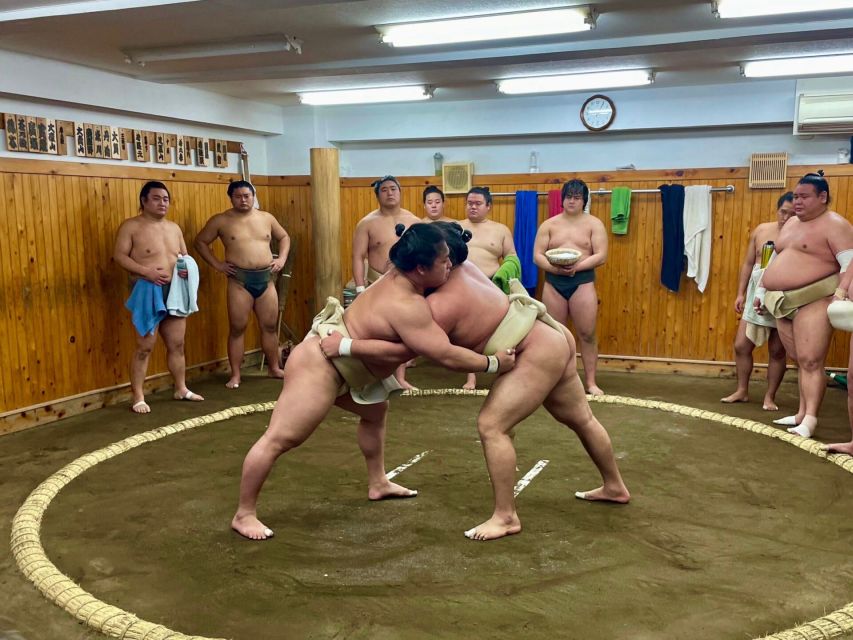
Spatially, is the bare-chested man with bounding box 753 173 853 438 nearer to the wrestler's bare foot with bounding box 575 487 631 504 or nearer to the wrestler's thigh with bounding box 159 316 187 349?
the wrestler's bare foot with bounding box 575 487 631 504

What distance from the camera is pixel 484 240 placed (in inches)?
184

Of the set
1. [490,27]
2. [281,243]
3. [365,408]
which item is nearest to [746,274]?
[490,27]

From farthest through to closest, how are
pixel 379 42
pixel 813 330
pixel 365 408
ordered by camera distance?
1. pixel 379 42
2. pixel 813 330
3. pixel 365 408

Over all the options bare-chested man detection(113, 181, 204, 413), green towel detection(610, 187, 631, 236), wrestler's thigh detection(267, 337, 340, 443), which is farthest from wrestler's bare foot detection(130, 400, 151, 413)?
green towel detection(610, 187, 631, 236)

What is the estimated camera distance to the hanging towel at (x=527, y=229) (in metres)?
5.44

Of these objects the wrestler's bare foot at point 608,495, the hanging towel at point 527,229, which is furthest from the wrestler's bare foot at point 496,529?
the hanging towel at point 527,229

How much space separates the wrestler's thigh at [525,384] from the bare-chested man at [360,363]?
0.07m

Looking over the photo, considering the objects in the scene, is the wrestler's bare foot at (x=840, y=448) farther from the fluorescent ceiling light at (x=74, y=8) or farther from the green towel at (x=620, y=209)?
the fluorescent ceiling light at (x=74, y=8)

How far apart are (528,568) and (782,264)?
235cm

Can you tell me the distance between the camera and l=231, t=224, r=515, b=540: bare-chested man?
7.64ft

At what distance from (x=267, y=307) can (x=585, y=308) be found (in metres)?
2.14

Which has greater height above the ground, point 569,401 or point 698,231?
point 698,231

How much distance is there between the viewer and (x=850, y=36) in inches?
141

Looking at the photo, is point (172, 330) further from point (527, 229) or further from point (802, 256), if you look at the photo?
point (802, 256)
